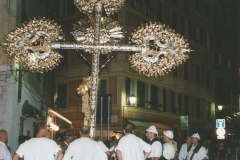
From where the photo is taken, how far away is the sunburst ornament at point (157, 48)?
12.5m

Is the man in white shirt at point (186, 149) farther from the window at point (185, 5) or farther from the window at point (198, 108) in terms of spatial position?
the window at point (198, 108)

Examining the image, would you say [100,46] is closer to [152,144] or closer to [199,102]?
[152,144]

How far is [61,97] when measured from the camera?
34.2 metres

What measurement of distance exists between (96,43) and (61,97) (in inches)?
881

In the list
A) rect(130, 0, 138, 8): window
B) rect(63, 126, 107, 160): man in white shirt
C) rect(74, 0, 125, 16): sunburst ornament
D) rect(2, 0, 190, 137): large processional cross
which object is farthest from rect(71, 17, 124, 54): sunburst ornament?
rect(130, 0, 138, 8): window

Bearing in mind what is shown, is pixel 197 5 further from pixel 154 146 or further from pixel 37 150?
pixel 37 150

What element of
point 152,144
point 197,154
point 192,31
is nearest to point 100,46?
point 152,144

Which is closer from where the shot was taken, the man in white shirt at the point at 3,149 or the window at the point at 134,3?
the man in white shirt at the point at 3,149

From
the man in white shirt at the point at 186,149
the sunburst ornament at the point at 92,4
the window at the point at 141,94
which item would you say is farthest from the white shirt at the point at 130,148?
the window at the point at 141,94

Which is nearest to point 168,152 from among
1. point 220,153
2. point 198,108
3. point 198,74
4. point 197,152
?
point 197,152

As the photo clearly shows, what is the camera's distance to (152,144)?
438 inches

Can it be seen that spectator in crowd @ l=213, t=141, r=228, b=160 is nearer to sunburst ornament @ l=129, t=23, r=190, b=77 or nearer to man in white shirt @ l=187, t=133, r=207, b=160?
man in white shirt @ l=187, t=133, r=207, b=160

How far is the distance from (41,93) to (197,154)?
1380 cm

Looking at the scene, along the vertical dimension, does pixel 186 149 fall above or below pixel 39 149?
below
